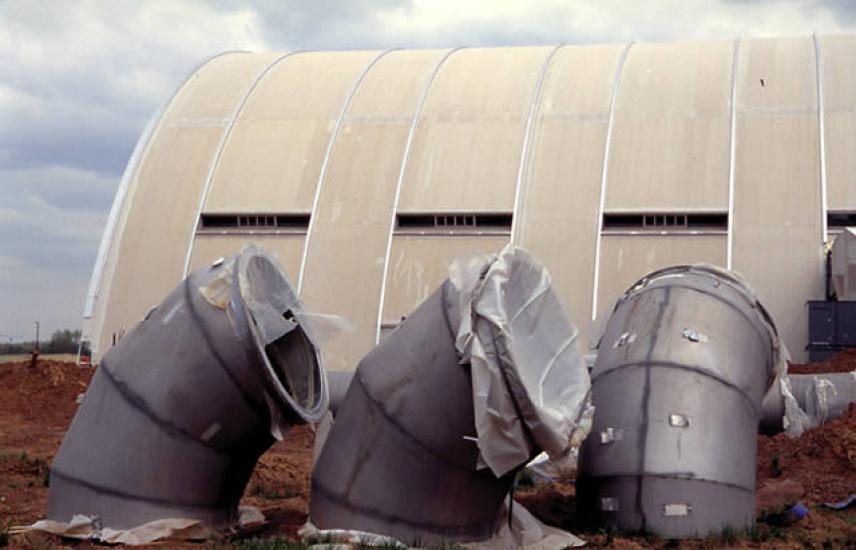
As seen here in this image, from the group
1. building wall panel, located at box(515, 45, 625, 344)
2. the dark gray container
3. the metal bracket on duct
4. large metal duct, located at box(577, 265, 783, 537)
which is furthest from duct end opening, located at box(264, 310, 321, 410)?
building wall panel, located at box(515, 45, 625, 344)

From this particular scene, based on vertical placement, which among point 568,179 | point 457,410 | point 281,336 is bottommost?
point 457,410

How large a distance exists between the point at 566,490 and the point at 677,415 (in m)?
3.83

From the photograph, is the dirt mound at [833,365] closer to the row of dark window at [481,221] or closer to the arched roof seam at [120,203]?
the row of dark window at [481,221]

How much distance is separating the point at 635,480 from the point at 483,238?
17385mm

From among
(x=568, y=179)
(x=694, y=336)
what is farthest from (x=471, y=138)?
(x=694, y=336)

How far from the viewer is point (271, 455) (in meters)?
19.6

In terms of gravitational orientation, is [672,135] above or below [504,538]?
above

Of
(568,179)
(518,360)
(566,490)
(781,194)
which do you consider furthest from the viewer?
(568,179)

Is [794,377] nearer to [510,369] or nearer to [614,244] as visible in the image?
[614,244]

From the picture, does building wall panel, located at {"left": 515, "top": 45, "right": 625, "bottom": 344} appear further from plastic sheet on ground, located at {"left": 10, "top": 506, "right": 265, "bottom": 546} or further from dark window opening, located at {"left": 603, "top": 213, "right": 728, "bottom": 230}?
plastic sheet on ground, located at {"left": 10, "top": 506, "right": 265, "bottom": 546}

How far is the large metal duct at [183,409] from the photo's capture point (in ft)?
37.8

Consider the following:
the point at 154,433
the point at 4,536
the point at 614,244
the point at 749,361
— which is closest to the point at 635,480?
the point at 749,361

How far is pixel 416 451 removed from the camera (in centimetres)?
1099

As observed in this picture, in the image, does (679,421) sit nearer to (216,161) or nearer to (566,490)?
(566,490)
